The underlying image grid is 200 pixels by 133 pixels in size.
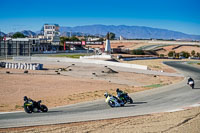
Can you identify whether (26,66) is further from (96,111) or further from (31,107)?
(96,111)

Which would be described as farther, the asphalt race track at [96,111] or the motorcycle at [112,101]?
the motorcycle at [112,101]

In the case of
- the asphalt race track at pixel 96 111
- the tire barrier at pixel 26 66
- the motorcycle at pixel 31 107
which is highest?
the tire barrier at pixel 26 66

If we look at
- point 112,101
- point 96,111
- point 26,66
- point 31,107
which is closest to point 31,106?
point 31,107

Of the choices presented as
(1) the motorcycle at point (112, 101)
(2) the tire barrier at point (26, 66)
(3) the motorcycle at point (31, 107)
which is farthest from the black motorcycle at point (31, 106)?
(2) the tire barrier at point (26, 66)

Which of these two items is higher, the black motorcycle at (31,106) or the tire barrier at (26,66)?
the tire barrier at (26,66)

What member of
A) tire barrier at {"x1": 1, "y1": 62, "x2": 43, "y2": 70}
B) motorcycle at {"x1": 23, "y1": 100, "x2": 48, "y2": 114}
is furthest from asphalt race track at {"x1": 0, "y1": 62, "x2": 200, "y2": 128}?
tire barrier at {"x1": 1, "y1": 62, "x2": 43, "y2": 70}

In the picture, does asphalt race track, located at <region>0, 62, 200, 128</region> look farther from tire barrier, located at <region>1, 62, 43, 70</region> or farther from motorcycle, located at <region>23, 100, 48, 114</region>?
tire barrier, located at <region>1, 62, 43, 70</region>

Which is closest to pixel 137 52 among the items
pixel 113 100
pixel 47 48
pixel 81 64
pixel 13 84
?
pixel 47 48

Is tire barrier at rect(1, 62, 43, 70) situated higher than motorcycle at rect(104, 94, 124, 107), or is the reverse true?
tire barrier at rect(1, 62, 43, 70)

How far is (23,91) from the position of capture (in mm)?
28594

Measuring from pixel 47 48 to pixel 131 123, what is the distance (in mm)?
88508

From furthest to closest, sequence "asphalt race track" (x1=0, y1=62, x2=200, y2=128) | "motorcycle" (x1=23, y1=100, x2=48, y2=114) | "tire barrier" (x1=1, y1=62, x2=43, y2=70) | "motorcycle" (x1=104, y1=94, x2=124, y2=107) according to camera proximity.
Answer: "tire barrier" (x1=1, y1=62, x2=43, y2=70), "motorcycle" (x1=104, y1=94, x2=124, y2=107), "motorcycle" (x1=23, y1=100, x2=48, y2=114), "asphalt race track" (x1=0, y1=62, x2=200, y2=128)

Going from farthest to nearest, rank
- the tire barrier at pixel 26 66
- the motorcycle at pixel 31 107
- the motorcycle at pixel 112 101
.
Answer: the tire barrier at pixel 26 66, the motorcycle at pixel 112 101, the motorcycle at pixel 31 107

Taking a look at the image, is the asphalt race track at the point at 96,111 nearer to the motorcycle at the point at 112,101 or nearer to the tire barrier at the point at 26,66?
the motorcycle at the point at 112,101
